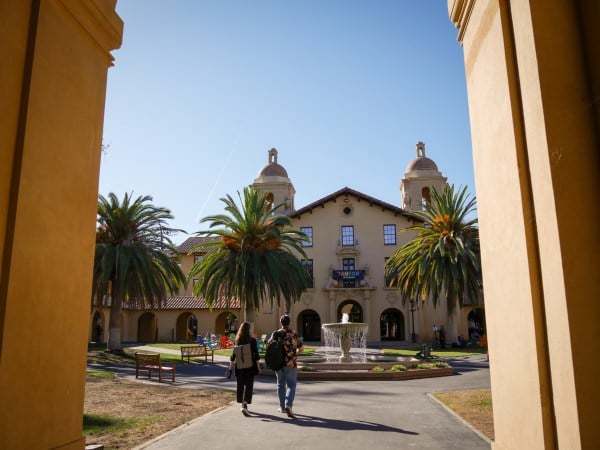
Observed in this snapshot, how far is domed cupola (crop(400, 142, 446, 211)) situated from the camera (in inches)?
1817

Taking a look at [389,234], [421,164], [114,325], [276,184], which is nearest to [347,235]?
[389,234]

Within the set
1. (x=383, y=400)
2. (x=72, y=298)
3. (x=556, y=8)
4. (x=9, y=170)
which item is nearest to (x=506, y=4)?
(x=556, y=8)

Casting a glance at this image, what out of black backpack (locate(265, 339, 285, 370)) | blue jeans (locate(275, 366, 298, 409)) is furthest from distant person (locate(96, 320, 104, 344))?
black backpack (locate(265, 339, 285, 370))

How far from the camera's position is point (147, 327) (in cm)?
4638

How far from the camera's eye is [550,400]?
373 centimetres

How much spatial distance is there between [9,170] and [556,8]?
4.42 metres

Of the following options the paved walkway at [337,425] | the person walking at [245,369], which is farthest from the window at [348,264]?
the person walking at [245,369]

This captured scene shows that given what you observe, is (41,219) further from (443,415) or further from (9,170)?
(443,415)

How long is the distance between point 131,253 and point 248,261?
583 centimetres

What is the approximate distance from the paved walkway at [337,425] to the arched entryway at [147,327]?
34.9 metres

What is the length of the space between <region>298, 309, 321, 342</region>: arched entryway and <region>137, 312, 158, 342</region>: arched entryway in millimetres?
13184

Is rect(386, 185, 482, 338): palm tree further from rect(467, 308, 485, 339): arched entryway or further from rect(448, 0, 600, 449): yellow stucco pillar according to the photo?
rect(448, 0, 600, 449): yellow stucco pillar

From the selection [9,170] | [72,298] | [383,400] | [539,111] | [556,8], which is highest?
[556,8]

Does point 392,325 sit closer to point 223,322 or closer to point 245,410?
point 223,322
